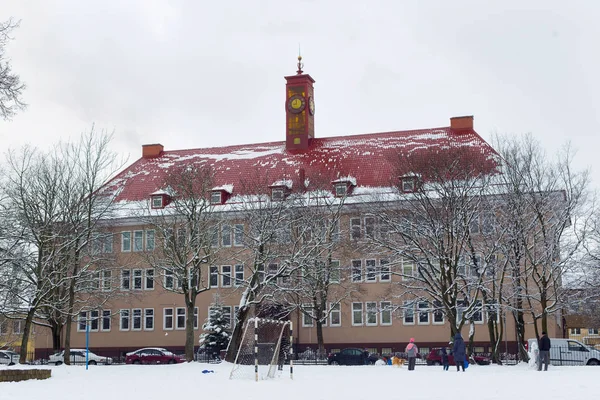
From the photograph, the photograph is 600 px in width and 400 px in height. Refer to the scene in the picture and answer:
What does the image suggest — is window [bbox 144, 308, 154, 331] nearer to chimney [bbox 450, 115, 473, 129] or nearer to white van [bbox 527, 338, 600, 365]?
chimney [bbox 450, 115, 473, 129]

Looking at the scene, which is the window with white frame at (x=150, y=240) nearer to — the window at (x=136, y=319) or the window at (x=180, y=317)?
the window at (x=180, y=317)

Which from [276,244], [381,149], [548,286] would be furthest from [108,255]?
[548,286]

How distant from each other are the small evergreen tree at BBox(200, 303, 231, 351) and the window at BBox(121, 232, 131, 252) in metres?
12.4

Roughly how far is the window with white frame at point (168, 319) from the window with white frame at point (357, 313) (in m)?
13.7

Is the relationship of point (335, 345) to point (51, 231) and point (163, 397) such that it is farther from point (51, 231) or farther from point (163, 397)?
point (163, 397)

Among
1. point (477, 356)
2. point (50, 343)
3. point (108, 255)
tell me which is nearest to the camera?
point (477, 356)

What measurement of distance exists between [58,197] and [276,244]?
12.4m

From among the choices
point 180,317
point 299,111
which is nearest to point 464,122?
point 299,111

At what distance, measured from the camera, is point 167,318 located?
6556 cm

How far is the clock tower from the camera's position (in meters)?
69.0

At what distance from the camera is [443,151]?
47.2m

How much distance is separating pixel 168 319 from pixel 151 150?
15.4m

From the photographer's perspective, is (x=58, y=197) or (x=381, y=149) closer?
(x=58, y=197)

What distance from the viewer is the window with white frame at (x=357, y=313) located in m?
62.0
